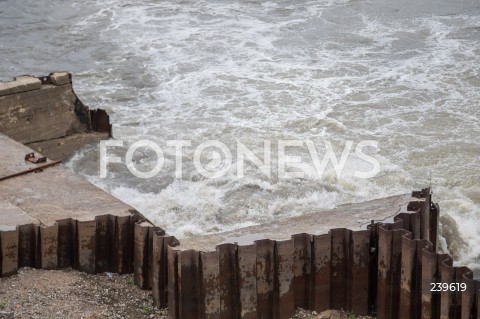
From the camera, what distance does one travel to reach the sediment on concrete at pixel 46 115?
1495 centimetres

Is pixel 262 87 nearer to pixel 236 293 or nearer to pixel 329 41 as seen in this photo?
pixel 329 41

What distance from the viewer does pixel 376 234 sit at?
9.70 meters

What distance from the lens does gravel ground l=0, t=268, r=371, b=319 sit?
9.20 m

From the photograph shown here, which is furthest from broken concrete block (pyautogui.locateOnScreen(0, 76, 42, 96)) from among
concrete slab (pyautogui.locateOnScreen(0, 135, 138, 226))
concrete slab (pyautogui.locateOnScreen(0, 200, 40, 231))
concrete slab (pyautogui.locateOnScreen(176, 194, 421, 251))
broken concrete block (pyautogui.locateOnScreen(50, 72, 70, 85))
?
concrete slab (pyautogui.locateOnScreen(176, 194, 421, 251))

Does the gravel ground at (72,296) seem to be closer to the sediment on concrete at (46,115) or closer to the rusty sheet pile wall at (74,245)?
the rusty sheet pile wall at (74,245)

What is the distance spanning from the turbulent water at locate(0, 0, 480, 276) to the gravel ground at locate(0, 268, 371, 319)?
3.85 m

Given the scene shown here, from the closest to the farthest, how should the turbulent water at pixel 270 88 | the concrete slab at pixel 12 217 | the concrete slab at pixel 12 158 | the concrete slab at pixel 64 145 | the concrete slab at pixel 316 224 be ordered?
1. the concrete slab at pixel 316 224
2. the concrete slab at pixel 12 217
3. the concrete slab at pixel 12 158
4. the turbulent water at pixel 270 88
5. the concrete slab at pixel 64 145

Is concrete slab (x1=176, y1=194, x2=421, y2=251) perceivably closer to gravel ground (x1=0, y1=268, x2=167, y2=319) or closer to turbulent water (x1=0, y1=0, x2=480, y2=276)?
gravel ground (x1=0, y1=268, x2=167, y2=319)

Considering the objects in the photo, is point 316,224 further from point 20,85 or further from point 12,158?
point 20,85

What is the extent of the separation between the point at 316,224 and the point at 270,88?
10.9 m

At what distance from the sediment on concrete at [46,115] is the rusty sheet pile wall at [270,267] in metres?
5.31

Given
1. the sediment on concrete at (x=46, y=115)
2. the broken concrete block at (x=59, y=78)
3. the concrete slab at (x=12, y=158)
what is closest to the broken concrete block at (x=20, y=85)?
the sediment on concrete at (x=46, y=115)

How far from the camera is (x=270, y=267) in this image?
942cm

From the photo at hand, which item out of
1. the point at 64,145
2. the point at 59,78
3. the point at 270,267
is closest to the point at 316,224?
the point at 270,267
